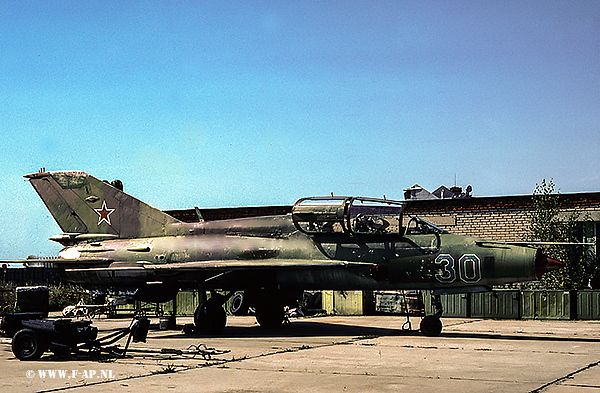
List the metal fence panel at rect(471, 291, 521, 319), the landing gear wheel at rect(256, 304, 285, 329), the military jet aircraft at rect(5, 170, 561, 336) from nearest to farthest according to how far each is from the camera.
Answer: the military jet aircraft at rect(5, 170, 561, 336)
the landing gear wheel at rect(256, 304, 285, 329)
the metal fence panel at rect(471, 291, 521, 319)

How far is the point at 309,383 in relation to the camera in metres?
9.34

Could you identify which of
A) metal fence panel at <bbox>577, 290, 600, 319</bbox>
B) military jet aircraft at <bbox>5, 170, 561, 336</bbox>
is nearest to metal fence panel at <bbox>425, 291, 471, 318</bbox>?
metal fence panel at <bbox>577, 290, 600, 319</bbox>

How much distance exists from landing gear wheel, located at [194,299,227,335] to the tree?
15839 mm

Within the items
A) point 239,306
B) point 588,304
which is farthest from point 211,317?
point 588,304

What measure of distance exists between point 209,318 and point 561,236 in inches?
671

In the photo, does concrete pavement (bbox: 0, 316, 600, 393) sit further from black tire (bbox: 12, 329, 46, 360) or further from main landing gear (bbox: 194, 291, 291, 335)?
main landing gear (bbox: 194, 291, 291, 335)

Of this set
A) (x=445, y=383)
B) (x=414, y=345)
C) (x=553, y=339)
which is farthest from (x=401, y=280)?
(x=445, y=383)

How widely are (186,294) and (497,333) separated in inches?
559

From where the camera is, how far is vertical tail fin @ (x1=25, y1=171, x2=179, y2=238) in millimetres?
21156

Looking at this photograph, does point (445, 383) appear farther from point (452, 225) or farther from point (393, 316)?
point (452, 225)

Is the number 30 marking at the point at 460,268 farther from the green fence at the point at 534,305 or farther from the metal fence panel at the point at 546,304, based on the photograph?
the metal fence panel at the point at 546,304

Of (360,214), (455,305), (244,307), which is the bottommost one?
(455,305)

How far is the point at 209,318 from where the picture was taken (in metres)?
17.9

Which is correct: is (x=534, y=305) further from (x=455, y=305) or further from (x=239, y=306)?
(x=239, y=306)
